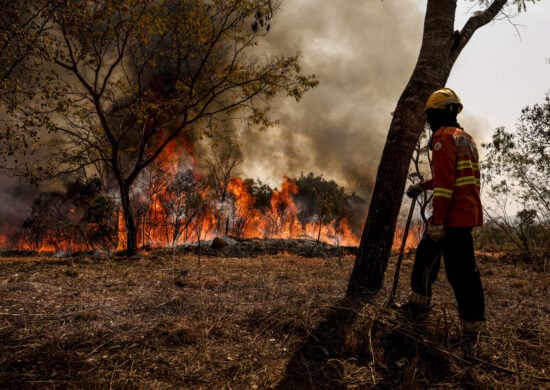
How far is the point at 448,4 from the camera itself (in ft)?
13.9

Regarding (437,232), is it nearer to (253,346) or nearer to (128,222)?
(253,346)

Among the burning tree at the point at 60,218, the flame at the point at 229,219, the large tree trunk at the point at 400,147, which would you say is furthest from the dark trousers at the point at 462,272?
the burning tree at the point at 60,218

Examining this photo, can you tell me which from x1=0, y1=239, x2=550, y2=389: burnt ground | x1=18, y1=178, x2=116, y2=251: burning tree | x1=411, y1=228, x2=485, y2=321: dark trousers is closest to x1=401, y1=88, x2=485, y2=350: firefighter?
x1=411, y1=228, x2=485, y2=321: dark trousers

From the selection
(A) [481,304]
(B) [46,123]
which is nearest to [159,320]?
(A) [481,304]

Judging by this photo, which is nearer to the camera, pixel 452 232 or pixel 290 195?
pixel 452 232

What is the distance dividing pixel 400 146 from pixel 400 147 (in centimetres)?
1

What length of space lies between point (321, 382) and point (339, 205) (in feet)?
134

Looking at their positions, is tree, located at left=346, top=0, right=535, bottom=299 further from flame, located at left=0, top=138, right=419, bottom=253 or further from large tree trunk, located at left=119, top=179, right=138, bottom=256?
flame, located at left=0, top=138, right=419, bottom=253

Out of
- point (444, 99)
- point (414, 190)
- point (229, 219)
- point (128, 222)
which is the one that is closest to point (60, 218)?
point (229, 219)

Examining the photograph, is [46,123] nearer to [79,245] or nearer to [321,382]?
[321,382]

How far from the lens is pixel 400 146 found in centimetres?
394

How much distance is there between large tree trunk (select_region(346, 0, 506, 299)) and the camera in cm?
384

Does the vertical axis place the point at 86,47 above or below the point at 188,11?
below

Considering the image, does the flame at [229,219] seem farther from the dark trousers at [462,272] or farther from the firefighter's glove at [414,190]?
the dark trousers at [462,272]
